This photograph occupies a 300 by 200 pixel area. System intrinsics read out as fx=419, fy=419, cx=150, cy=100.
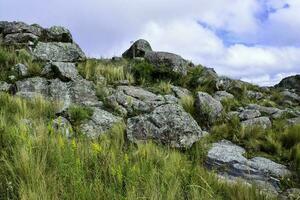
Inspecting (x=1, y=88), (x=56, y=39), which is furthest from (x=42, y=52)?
(x=1, y=88)

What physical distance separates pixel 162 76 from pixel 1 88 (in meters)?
5.54

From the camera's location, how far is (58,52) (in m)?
14.6

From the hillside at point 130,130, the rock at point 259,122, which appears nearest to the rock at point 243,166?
the hillside at point 130,130

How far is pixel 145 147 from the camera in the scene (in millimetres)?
6379

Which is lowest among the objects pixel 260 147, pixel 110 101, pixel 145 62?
pixel 260 147

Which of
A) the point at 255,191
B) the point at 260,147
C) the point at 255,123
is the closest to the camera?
the point at 255,191

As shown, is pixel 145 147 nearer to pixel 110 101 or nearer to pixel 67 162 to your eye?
pixel 67 162

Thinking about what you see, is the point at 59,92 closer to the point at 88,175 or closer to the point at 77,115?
the point at 77,115

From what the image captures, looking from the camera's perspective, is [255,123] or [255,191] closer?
[255,191]

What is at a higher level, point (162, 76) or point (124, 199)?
point (162, 76)

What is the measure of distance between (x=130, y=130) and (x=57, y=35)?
957 centimetres

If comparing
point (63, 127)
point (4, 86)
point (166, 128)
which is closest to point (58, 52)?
point (4, 86)

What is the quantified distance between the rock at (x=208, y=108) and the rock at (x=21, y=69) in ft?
16.7

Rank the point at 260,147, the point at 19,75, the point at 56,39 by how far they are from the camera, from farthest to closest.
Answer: the point at 56,39 → the point at 19,75 → the point at 260,147
